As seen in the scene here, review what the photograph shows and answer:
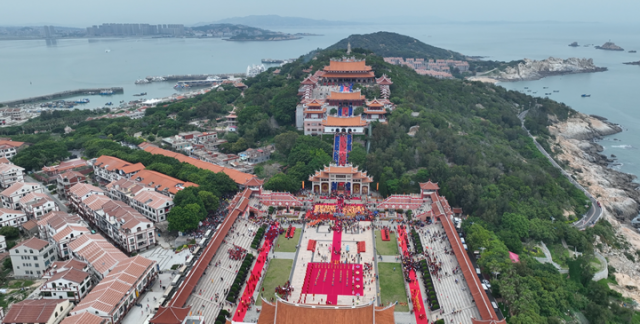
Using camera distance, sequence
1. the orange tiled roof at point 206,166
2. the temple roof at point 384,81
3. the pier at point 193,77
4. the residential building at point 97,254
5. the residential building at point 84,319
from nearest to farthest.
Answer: the residential building at point 84,319 < the residential building at point 97,254 < the orange tiled roof at point 206,166 < the temple roof at point 384,81 < the pier at point 193,77

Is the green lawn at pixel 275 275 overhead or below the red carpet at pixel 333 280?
below

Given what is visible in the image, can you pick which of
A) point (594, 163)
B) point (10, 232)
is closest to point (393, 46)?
point (594, 163)

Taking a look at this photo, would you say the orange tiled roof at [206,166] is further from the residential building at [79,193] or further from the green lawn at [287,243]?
the residential building at [79,193]

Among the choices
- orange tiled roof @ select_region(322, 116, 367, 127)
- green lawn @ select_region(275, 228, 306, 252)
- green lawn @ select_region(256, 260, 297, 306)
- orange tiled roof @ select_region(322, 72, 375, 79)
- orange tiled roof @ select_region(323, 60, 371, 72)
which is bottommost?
green lawn @ select_region(256, 260, 297, 306)

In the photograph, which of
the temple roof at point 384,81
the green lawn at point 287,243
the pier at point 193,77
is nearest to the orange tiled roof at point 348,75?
the temple roof at point 384,81

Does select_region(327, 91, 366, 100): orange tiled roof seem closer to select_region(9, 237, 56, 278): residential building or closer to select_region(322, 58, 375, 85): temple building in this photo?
select_region(322, 58, 375, 85): temple building

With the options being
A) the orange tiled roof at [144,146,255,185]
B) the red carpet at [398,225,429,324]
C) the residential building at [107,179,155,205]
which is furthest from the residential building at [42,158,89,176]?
the red carpet at [398,225,429,324]

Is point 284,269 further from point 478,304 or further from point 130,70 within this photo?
point 130,70
